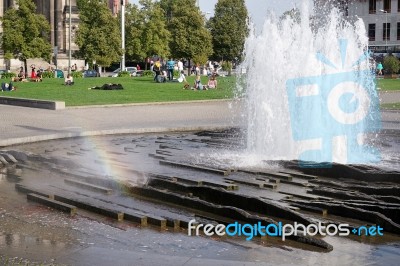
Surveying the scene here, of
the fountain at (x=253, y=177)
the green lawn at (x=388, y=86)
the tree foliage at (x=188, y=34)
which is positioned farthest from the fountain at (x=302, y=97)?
the tree foliage at (x=188, y=34)

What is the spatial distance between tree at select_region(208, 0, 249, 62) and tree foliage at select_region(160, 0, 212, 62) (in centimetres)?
1013

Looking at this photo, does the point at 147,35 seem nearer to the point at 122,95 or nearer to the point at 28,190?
the point at 122,95

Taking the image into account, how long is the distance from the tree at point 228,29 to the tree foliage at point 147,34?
8.79m

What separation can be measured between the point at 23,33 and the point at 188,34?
687 inches

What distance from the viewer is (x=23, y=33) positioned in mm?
57906

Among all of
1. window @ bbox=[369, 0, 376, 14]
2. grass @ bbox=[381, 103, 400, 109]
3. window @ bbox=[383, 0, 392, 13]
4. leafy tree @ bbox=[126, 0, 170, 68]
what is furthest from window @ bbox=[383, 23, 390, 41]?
grass @ bbox=[381, 103, 400, 109]

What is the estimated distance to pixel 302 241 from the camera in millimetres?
7914

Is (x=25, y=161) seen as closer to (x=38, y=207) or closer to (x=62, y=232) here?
(x=38, y=207)

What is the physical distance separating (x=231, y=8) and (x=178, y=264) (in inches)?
3053

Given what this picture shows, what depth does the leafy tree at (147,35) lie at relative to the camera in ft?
237

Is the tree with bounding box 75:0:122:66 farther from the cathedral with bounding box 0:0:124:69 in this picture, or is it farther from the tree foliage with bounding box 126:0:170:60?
the tree foliage with bounding box 126:0:170:60

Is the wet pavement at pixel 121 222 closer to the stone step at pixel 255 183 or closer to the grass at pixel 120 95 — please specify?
the stone step at pixel 255 183

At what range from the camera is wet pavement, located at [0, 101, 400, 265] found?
734 centimetres

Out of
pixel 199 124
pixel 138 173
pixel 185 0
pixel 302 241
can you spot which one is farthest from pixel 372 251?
pixel 185 0
